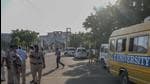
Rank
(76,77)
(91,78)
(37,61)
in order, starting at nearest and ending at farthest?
1. (37,61)
2. (91,78)
3. (76,77)

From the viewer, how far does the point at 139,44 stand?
13.3 meters

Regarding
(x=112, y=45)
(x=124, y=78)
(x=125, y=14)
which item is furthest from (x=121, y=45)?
(x=125, y=14)

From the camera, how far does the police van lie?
12547 millimetres

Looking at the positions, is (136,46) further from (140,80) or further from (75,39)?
(75,39)

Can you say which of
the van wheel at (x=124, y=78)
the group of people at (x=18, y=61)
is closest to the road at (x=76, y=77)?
the group of people at (x=18, y=61)

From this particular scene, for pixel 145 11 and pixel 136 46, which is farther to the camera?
pixel 145 11

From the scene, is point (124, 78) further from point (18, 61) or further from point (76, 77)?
point (76, 77)

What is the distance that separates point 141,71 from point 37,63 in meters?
5.44

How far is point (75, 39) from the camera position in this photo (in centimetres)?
12762

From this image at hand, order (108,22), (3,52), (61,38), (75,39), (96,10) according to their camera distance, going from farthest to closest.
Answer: (61,38)
(75,39)
(96,10)
(108,22)
(3,52)

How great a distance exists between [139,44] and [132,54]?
0.80m

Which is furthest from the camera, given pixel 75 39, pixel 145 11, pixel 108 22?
pixel 75 39

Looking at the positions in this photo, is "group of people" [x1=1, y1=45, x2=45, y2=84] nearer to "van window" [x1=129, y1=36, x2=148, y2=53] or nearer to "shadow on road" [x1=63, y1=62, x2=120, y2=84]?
"shadow on road" [x1=63, y1=62, x2=120, y2=84]

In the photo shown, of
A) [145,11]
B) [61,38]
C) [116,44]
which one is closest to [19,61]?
[116,44]
